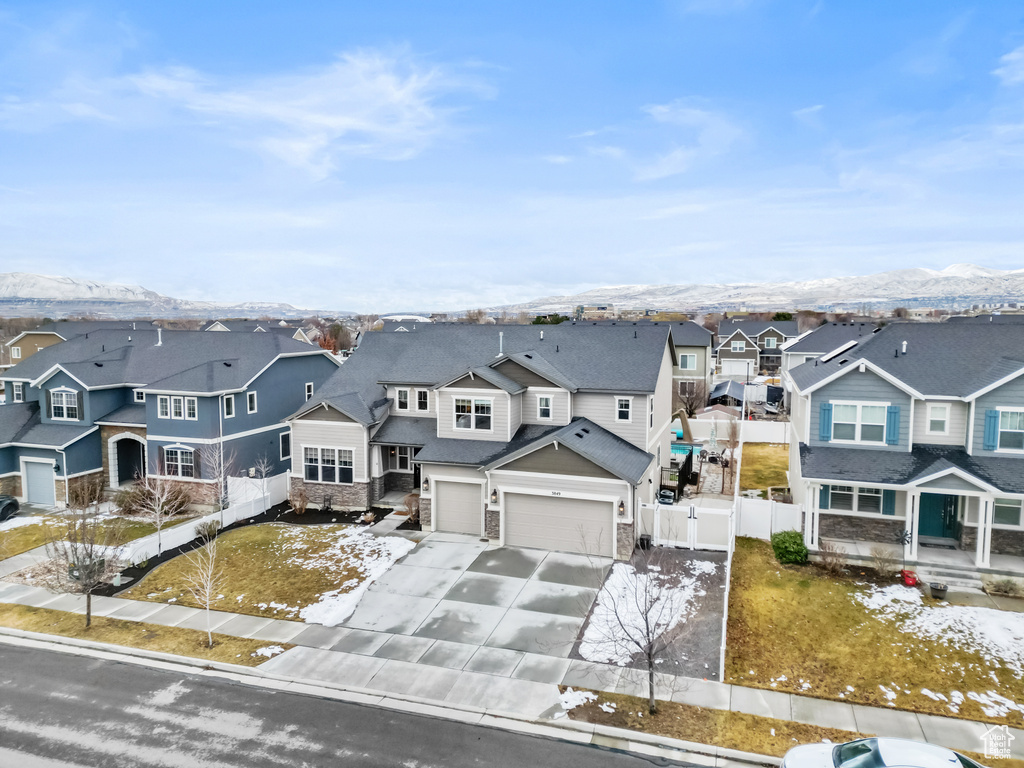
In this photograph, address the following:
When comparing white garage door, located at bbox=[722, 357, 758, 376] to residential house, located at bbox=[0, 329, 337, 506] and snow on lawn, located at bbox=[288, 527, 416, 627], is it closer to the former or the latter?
residential house, located at bbox=[0, 329, 337, 506]

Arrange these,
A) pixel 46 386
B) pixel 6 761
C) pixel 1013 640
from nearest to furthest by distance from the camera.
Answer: pixel 6 761, pixel 1013 640, pixel 46 386

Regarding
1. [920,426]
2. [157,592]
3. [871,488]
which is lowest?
[157,592]

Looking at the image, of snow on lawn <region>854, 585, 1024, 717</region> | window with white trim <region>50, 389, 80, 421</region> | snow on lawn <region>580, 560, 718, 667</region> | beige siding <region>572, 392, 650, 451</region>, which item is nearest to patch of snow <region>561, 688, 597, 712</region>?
snow on lawn <region>580, 560, 718, 667</region>

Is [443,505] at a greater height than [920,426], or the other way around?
[920,426]

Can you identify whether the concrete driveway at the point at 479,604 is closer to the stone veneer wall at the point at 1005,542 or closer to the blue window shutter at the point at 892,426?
the blue window shutter at the point at 892,426

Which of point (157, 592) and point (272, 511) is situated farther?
point (272, 511)

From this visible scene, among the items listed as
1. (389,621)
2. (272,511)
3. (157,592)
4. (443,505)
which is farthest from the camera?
(272,511)

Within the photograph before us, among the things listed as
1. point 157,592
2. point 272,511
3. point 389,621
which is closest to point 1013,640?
point 389,621

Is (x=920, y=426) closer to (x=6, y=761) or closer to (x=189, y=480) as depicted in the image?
(x=6, y=761)
